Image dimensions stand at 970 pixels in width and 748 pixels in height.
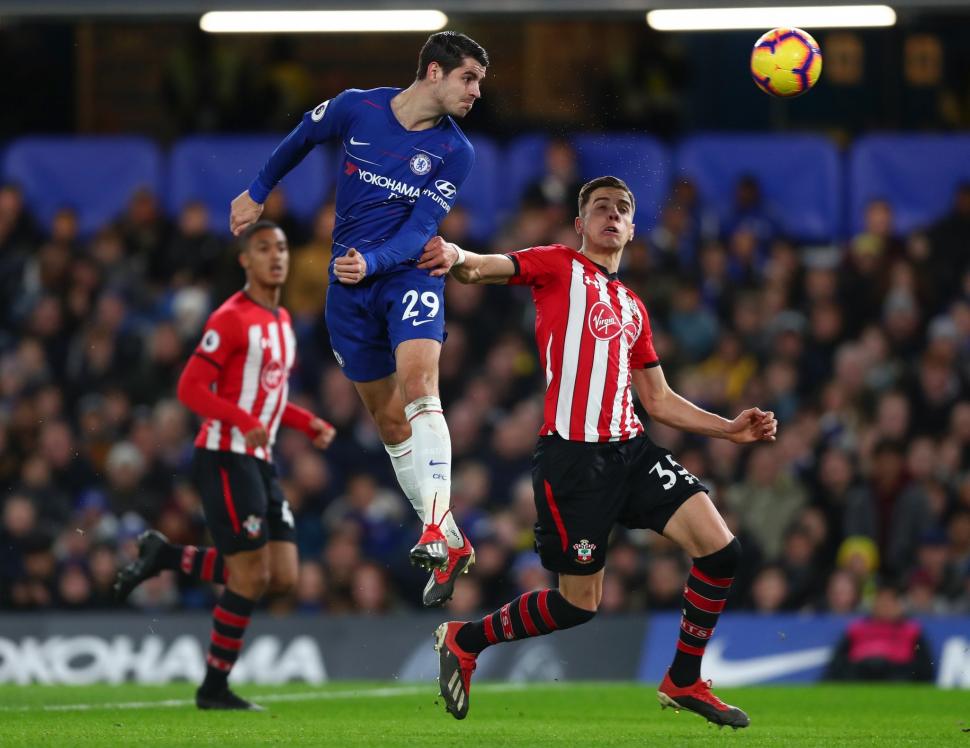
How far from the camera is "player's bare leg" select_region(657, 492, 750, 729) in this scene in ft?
27.7

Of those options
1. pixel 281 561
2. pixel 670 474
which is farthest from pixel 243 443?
pixel 670 474

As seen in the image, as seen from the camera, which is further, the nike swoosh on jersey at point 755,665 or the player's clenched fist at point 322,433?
the nike swoosh on jersey at point 755,665

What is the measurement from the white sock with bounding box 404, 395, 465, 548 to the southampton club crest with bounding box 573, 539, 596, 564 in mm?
561

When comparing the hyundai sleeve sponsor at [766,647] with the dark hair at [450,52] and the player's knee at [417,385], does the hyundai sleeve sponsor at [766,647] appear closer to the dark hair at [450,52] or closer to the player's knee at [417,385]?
the player's knee at [417,385]

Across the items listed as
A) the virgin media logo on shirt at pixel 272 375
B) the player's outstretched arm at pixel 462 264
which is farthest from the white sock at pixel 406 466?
the virgin media logo on shirt at pixel 272 375

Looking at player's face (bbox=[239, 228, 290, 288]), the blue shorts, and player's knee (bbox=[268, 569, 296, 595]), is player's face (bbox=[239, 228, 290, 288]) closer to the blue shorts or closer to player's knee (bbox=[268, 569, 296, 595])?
the blue shorts

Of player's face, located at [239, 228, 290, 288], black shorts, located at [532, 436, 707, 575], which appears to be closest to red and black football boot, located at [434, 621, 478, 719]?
black shorts, located at [532, 436, 707, 575]

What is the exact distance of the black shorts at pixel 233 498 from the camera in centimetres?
1016

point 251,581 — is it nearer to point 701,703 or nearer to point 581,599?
point 581,599

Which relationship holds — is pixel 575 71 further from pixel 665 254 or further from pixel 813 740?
pixel 813 740

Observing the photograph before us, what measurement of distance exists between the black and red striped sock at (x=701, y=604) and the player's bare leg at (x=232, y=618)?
2734 millimetres

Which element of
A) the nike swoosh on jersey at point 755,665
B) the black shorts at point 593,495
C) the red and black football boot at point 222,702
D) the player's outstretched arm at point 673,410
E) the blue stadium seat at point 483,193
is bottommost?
the nike swoosh on jersey at point 755,665

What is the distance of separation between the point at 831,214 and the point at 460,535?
9.38 meters

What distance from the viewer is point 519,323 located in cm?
1602
